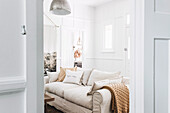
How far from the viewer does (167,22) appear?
41.3 inches

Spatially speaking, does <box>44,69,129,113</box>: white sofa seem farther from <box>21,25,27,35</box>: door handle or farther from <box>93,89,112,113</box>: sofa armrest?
<box>21,25,27,35</box>: door handle

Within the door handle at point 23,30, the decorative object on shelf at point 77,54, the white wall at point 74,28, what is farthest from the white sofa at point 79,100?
the door handle at point 23,30

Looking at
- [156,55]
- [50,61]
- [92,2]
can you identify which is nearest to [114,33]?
[92,2]

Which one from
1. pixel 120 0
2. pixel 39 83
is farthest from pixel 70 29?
pixel 39 83

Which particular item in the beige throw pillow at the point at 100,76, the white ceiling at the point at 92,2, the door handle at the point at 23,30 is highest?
the white ceiling at the point at 92,2

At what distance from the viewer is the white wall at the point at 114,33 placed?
475 cm

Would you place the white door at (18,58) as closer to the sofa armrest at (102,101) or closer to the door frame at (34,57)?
the door frame at (34,57)

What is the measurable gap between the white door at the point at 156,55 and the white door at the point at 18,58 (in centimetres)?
70

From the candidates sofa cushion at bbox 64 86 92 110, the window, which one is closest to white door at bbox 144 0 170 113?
sofa cushion at bbox 64 86 92 110

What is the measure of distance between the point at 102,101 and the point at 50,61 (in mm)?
2755

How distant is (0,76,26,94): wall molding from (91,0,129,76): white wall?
436 cm

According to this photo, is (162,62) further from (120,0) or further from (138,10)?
(120,0)

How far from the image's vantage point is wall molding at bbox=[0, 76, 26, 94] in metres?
0.58

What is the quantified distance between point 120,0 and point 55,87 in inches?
131
